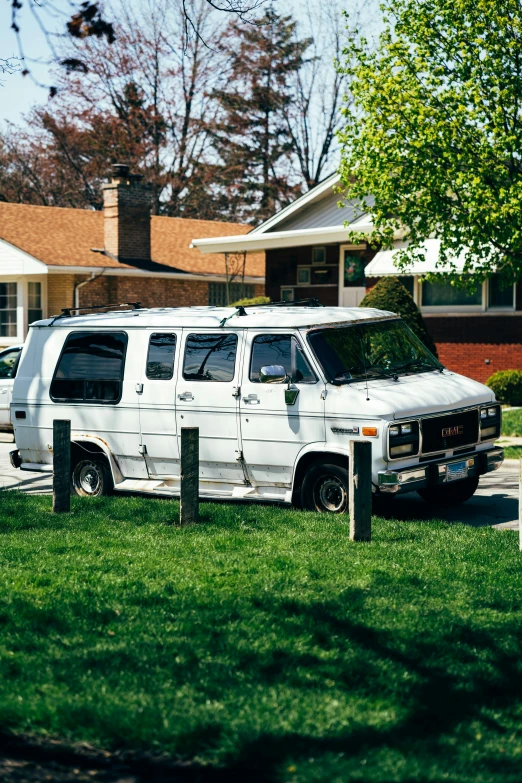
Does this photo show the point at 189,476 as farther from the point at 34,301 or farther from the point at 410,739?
the point at 34,301

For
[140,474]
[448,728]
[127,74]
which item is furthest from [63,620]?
[127,74]

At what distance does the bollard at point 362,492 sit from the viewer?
8.60 m

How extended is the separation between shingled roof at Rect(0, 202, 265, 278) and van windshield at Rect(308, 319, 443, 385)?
2171cm

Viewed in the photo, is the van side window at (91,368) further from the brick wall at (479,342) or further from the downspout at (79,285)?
the downspout at (79,285)

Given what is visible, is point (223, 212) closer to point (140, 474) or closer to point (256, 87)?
Answer: point (256, 87)

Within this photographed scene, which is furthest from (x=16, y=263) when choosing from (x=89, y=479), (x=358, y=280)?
(x=89, y=479)

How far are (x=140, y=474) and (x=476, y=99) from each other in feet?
30.4

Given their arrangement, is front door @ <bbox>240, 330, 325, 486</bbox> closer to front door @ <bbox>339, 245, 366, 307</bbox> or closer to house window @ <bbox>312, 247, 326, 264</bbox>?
front door @ <bbox>339, 245, 366, 307</bbox>

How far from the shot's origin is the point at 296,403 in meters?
10.5

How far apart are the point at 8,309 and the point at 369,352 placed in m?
23.9

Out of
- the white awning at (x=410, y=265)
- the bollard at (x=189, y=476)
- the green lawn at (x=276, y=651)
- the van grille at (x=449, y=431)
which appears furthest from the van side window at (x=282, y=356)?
the white awning at (x=410, y=265)

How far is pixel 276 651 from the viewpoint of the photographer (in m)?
5.68

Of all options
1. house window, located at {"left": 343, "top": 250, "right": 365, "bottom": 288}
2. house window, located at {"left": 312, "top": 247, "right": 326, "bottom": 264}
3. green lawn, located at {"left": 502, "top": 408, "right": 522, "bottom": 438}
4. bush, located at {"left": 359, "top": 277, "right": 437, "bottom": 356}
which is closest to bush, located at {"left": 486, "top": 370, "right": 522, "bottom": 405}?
green lawn, located at {"left": 502, "top": 408, "right": 522, "bottom": 438}

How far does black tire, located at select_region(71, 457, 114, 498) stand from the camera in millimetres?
11930
